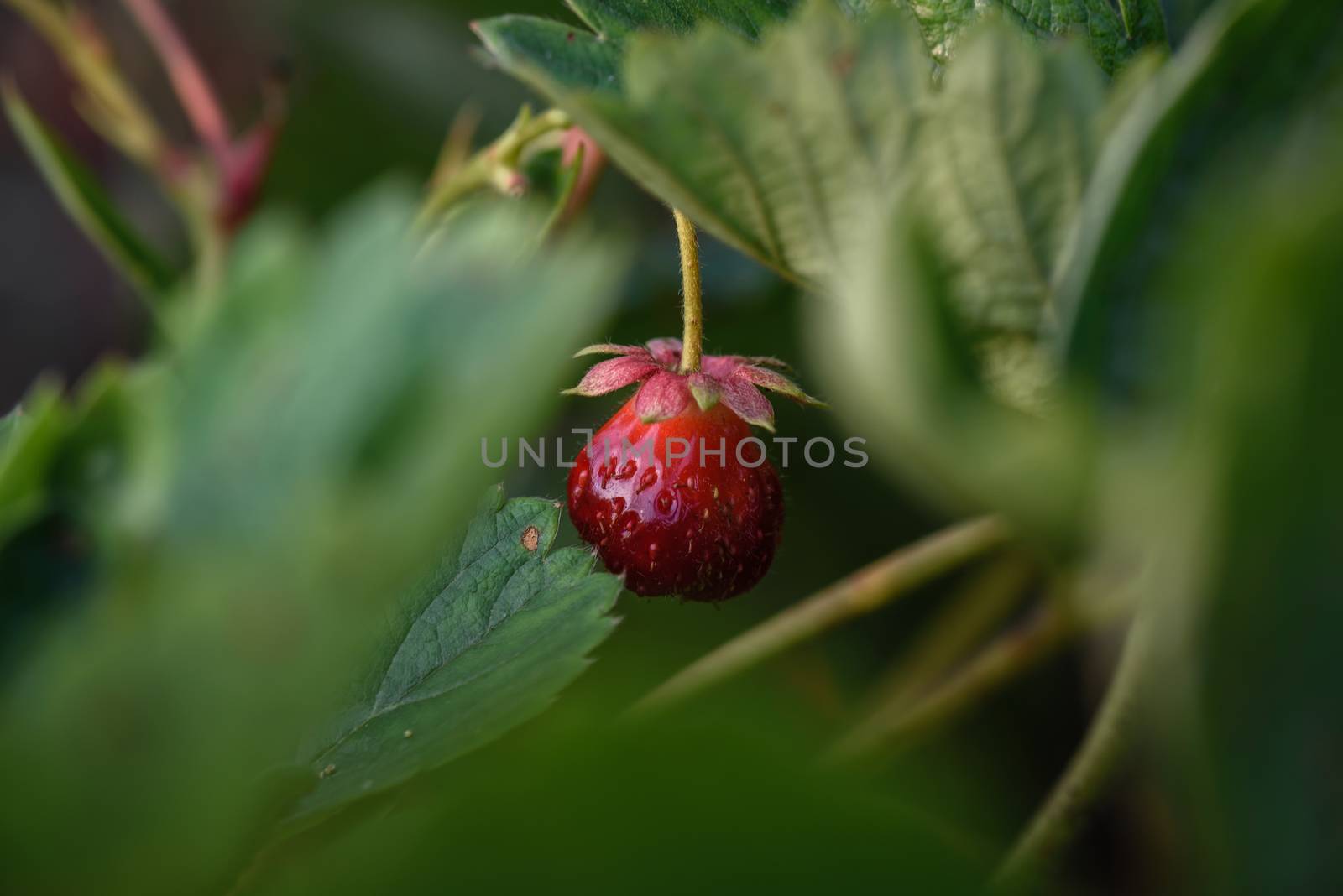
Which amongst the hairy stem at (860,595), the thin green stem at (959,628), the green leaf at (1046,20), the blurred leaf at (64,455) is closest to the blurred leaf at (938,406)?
the blurred leaf at (64,455)

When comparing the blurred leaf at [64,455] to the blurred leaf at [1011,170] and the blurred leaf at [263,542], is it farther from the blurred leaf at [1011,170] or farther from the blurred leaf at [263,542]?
the blurred leaf at [1011,170]

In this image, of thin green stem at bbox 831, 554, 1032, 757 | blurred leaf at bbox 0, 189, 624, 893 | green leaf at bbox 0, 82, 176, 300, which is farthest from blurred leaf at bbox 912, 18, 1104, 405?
green leaf at bbox 0, 82, 176, 300

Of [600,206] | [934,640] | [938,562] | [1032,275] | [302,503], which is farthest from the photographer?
[600,206]

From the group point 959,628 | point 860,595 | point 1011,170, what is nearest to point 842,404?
point 1011,170

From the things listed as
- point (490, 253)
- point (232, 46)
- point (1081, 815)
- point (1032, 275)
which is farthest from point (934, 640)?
point (232, 46)

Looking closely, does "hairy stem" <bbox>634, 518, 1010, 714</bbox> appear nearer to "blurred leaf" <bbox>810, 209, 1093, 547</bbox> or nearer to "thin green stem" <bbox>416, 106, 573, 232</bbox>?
"thin green stem" <bbox>416, 106, 573, 232</bbox>

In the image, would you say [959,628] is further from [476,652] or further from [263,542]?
[263,542]

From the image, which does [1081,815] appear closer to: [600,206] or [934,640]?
[934,640]
